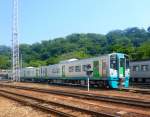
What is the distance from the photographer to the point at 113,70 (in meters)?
→ 26.9

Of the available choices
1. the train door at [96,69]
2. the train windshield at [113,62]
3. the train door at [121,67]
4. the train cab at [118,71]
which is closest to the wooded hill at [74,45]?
the train door at [96,69]

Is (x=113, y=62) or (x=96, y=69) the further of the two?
(x=96, y=69)

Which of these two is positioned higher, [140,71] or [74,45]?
[74,45]

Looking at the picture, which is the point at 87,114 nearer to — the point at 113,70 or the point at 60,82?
the point at 113,70

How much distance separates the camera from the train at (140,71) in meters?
36.8

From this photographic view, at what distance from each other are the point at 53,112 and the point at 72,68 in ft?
75.8

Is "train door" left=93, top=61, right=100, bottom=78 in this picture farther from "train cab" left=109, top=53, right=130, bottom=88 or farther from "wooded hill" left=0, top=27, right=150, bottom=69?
"wooded hill" left=0, top=27, right=150, bottom=69

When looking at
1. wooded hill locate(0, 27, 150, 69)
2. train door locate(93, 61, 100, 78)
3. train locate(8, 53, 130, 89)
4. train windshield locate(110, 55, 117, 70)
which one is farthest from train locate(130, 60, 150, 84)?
wooded hill locate(0, 27, 150, 69)

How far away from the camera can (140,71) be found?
3838 cm

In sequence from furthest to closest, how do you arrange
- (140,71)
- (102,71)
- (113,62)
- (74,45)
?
1. (74,45)
2. (140,71)
3. (102,71)
4. (113,62)

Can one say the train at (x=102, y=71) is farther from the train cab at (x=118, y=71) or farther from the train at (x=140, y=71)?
the train at (x=140, y=71)

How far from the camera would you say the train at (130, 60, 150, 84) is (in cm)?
3678

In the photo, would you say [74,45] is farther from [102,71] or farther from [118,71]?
[118,71]

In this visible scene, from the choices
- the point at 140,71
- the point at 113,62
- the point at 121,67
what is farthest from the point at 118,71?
the point at 140,71
